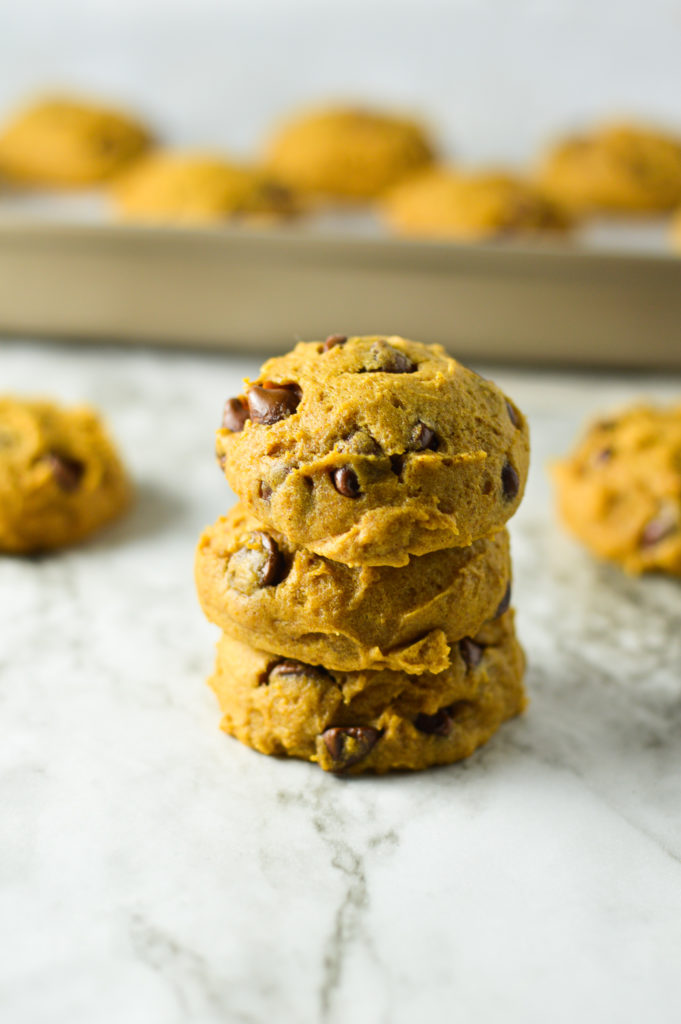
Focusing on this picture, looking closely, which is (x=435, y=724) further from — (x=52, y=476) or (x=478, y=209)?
(x=478, y=209)

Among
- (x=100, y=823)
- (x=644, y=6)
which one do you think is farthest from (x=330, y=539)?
(x=644, y=6)

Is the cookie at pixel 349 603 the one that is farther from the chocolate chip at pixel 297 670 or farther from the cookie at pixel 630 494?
the cookie at pixel 630 494

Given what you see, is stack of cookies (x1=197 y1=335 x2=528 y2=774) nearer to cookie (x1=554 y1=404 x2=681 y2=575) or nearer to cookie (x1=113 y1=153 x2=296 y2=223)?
cookie (x1=554 y1=404 x2=681 y2=575)

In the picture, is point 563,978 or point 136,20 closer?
point 563,978

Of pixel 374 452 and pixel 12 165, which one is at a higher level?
pixel 374 452

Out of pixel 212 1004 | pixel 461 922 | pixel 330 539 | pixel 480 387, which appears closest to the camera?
pixel 212 1004

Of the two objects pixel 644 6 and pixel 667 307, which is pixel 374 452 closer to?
pixel 667 307

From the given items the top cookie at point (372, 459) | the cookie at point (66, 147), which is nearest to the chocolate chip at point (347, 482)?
the top cookie at point (372, 459)
